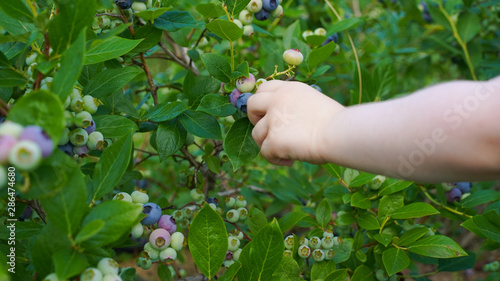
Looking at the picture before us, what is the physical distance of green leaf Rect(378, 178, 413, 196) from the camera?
3.93 ft

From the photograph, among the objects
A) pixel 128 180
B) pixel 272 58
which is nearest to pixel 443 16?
pixel 272 58

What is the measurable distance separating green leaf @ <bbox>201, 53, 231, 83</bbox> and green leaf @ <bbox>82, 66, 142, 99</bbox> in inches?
7.0

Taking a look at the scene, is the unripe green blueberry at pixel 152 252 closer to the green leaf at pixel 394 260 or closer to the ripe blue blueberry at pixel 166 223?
→ the ripe blue blueberry at pixel 166 223

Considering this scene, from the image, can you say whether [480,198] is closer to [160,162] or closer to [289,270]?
[289,270]

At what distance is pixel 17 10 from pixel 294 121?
1.83 feet

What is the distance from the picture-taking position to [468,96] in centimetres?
67

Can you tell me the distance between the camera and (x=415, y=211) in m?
1.14

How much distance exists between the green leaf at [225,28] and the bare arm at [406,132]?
249mm

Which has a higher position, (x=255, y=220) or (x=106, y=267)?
(x=106, y=267)

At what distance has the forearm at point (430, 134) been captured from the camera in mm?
665

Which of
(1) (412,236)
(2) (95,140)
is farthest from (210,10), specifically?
(1) (412,236)

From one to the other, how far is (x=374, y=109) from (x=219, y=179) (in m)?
0.97

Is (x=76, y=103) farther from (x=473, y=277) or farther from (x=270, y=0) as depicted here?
(x=473, y=277)

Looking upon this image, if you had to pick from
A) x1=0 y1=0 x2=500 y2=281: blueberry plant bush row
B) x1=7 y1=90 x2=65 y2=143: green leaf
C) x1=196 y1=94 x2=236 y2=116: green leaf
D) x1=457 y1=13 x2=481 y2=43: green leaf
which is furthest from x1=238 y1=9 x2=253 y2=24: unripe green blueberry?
x1=457 y1=13 x2=481 y2=43: green leaf
